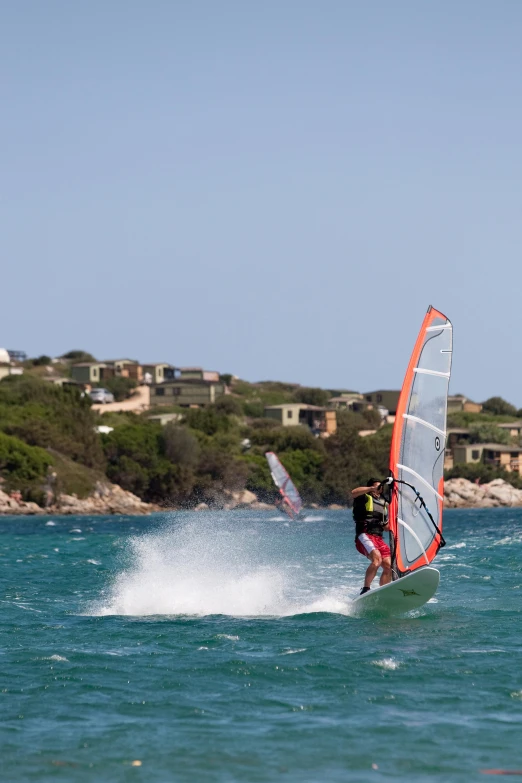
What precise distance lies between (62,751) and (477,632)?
6689 millimetres

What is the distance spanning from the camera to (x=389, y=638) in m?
13.7

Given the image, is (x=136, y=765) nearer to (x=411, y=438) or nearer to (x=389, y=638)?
(x=389, y=638)

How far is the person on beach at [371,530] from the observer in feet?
48.9

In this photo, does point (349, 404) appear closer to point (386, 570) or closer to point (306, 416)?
point (306, 416)

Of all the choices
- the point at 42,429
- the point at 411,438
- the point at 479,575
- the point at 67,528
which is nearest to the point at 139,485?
the point at 42,429

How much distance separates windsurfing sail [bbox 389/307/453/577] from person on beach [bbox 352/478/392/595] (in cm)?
14

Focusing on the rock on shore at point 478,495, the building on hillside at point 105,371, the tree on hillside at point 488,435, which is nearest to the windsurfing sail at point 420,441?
the rock on shore at point 478,495

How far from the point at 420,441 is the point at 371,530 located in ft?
4.37

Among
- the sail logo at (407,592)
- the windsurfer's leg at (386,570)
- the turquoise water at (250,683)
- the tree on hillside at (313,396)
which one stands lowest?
the turquoise water at (250,683)

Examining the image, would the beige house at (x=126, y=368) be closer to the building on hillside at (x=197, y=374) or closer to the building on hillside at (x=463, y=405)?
the building on hillside at (x=197, y=374)

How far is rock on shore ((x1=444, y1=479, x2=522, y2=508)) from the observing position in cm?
9969

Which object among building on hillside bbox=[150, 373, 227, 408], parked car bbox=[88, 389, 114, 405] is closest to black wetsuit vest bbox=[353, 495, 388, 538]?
building on hillside bbox=[150, 373, 227, 408]

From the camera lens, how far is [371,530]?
15.0 meters

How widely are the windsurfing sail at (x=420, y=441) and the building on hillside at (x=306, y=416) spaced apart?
104375 mm
